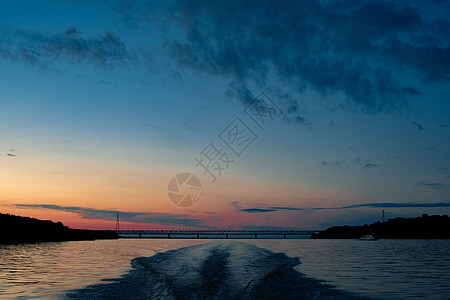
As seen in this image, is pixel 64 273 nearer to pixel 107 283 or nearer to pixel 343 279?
pixel 107 283

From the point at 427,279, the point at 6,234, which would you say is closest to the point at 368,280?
the point at 427,279

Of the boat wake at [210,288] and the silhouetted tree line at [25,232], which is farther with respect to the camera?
the silhouetted tree line at [25,232]

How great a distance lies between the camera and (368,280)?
26.3 meters

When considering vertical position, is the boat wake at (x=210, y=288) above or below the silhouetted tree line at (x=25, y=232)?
above

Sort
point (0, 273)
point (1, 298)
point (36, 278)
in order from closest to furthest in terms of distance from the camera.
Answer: point (1, 298)
point (36, 278)
point (0, 273)

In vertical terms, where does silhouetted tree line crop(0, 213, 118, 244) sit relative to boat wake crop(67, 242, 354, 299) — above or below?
below

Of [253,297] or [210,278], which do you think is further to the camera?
[210,278]

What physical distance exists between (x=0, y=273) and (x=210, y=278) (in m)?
17.2

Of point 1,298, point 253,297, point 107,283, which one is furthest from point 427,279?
point 1,298

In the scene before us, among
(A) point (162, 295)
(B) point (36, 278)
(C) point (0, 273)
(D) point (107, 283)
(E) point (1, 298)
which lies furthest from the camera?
(C) point (0, 273)

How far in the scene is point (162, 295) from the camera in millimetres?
20125

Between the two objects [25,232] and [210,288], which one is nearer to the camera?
[210,288]

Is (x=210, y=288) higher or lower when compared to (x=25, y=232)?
higher

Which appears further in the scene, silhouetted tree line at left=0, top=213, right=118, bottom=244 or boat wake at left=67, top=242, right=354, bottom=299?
silhouetted tree line at left=0, top=213, right=118, bottom=244
